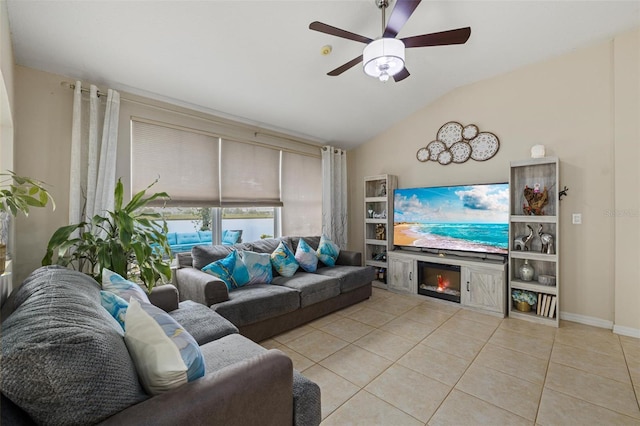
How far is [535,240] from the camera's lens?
10.6ft

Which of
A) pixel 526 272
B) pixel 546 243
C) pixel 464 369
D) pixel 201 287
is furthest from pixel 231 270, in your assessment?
pixel 546 243

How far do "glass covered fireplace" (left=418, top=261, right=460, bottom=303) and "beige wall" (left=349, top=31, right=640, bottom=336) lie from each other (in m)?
1.09

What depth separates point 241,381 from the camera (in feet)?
3.38

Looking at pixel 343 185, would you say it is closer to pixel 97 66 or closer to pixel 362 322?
pixel 362 322

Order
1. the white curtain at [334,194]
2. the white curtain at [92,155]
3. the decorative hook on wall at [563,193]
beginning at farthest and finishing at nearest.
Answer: the white curtain at [334,194] < the decorative hook on wall at [563,193] < the white curtain at [92,155]

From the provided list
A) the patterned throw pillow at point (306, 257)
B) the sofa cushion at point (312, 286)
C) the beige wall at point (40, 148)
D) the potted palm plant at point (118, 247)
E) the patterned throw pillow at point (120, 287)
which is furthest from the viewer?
the patterned throw pillow at point (306, 257)

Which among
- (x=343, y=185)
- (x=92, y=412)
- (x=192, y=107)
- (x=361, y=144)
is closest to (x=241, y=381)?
(x=92, y=412)

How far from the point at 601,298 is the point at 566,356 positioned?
110cm

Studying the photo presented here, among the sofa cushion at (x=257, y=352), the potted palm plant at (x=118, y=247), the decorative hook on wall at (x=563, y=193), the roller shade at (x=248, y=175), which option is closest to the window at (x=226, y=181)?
the roller shade at (x=248, y=175)

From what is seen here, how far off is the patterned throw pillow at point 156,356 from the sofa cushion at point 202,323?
789mm

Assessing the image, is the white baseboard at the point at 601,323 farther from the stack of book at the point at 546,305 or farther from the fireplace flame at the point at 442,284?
the fireplace flame at the point at 442,284

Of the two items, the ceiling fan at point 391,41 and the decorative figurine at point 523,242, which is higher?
the ceiling fan at point 391,41

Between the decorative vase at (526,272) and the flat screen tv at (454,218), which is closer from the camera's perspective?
the decorative vase at (526,272)

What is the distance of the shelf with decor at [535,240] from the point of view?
2928 mm
